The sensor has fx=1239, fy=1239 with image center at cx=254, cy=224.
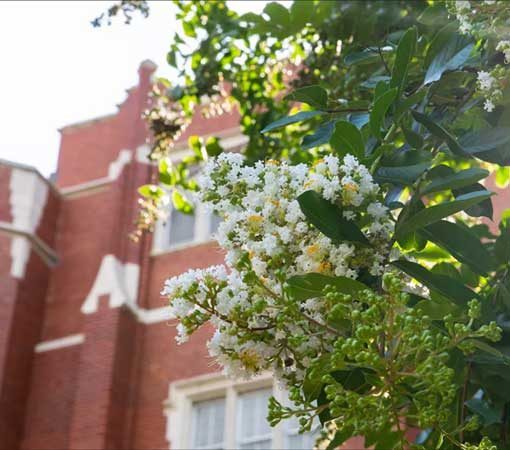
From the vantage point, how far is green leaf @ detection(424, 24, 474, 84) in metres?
4.53

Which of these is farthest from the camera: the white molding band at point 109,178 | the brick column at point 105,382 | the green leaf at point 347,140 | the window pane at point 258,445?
the white molding band at point 109,178

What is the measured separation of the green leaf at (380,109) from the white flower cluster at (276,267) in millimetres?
389

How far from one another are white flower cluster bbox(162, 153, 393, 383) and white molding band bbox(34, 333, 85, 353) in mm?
9157

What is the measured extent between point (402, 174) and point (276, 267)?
0.75 metres

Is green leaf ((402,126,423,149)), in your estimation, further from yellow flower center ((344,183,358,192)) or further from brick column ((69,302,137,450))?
brick column ((69,302,137,450))

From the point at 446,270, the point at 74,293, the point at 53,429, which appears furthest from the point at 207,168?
the point at 74,293

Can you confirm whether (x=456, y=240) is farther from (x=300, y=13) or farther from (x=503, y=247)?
(x=300, y=13)

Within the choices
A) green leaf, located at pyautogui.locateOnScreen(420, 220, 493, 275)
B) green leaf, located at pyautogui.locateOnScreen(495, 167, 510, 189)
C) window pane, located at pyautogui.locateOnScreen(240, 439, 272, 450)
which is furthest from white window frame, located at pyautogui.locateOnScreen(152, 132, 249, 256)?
green leaf, located at pyautogui.locateOnScreen(420, 220, 493, 275)

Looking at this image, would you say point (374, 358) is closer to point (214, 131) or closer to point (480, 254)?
point (480, 254)

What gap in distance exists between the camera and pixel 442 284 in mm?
3783

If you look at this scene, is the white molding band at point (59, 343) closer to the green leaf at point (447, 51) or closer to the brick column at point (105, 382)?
the brick column at point (105, 382)

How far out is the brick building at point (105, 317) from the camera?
451 inches

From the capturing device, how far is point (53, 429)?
12.0 m

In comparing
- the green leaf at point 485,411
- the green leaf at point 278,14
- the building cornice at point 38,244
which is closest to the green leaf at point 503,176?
the green leaf at point 278,14
